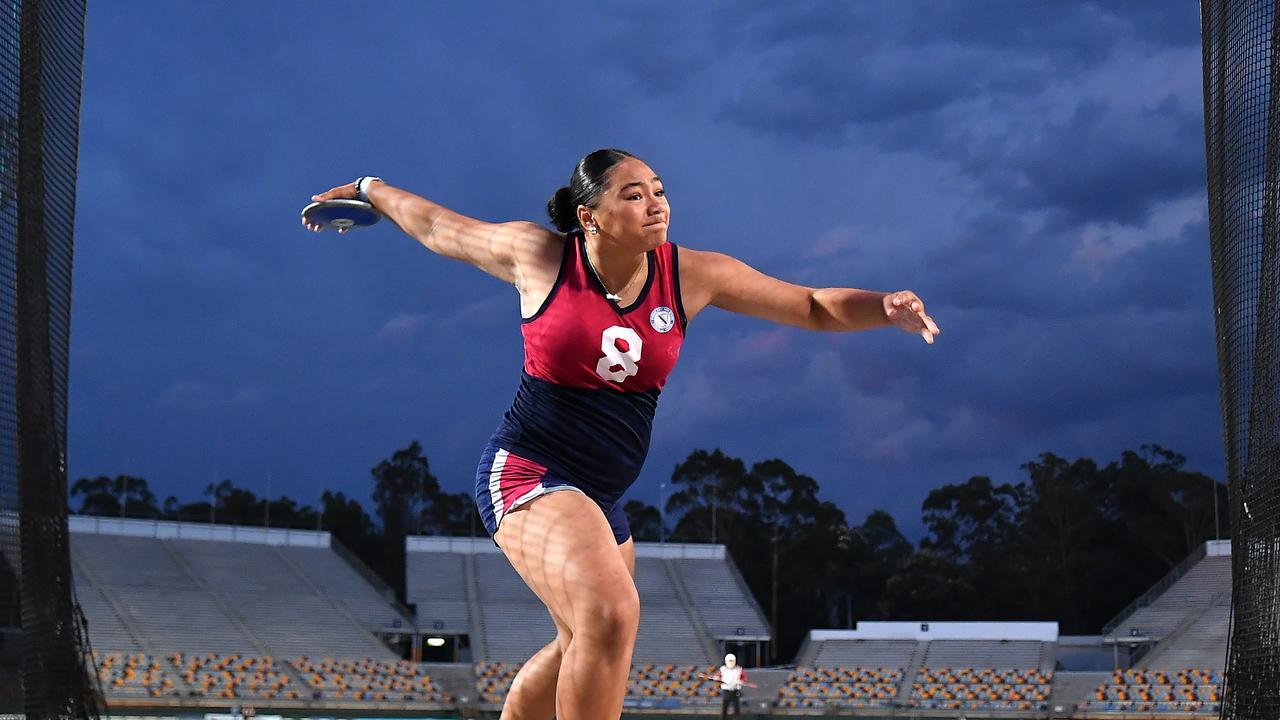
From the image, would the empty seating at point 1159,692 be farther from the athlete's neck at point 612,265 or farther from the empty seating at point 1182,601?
the athlete's neck at point 612,265

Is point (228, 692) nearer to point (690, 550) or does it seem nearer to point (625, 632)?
point (690, 550)

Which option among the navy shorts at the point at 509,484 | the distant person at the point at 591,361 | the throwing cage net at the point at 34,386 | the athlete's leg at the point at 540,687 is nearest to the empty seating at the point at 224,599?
the throwing cage net at the point at 34,386

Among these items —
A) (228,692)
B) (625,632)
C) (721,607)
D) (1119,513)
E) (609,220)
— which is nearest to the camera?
(625,632)

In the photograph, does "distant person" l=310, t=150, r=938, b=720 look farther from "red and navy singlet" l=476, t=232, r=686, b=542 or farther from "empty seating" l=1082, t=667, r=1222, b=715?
"empty seating" l=1082, t=667, r=1222, b=715

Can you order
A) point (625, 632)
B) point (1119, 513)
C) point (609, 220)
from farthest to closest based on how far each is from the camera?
point (1119, 513), point (609, 220), point (625, 632)

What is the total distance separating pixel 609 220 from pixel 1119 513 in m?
51.8

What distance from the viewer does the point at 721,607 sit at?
41.4m

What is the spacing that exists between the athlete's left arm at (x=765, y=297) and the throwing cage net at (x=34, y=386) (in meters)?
3.99

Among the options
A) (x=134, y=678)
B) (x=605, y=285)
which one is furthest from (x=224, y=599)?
(x=605, y=285)

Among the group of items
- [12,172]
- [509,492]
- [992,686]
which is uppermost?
[12,172]

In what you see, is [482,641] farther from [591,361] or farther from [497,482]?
[591,361]

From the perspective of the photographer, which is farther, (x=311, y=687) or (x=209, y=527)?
(x=209, y=527)

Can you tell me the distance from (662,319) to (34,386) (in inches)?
168

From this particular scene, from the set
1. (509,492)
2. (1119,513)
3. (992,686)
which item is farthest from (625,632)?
(1119,513)
